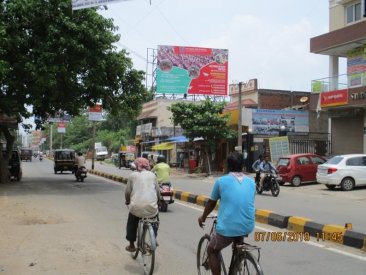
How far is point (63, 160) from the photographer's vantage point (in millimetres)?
35781

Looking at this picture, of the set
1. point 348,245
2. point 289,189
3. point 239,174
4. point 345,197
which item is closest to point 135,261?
point 239,174

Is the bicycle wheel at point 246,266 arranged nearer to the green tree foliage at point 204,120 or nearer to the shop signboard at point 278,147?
the shop signboard at point 278,147

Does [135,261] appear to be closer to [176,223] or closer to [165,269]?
[165,269]

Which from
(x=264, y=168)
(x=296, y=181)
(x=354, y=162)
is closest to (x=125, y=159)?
(x=296, y=181)

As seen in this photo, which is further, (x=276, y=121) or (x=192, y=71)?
(x=192, y=71)

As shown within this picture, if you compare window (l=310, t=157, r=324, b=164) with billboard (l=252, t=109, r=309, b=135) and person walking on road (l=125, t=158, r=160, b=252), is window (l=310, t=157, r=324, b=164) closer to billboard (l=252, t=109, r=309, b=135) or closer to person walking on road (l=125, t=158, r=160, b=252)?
billboard (l=252, t=109, r=309, b=135)

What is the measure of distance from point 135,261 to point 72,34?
13894 mm

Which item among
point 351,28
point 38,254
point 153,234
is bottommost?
point 38,254

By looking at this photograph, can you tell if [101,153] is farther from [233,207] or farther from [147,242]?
[233,207]

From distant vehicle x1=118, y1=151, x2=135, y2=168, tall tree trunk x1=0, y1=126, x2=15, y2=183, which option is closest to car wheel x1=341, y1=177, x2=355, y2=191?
tall tree trunk x1=0, y1=126, x2=15, y2=183

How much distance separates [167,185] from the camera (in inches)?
533

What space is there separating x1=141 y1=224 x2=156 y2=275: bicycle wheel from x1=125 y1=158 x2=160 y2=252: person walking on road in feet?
0.68

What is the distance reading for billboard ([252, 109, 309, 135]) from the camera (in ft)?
112
